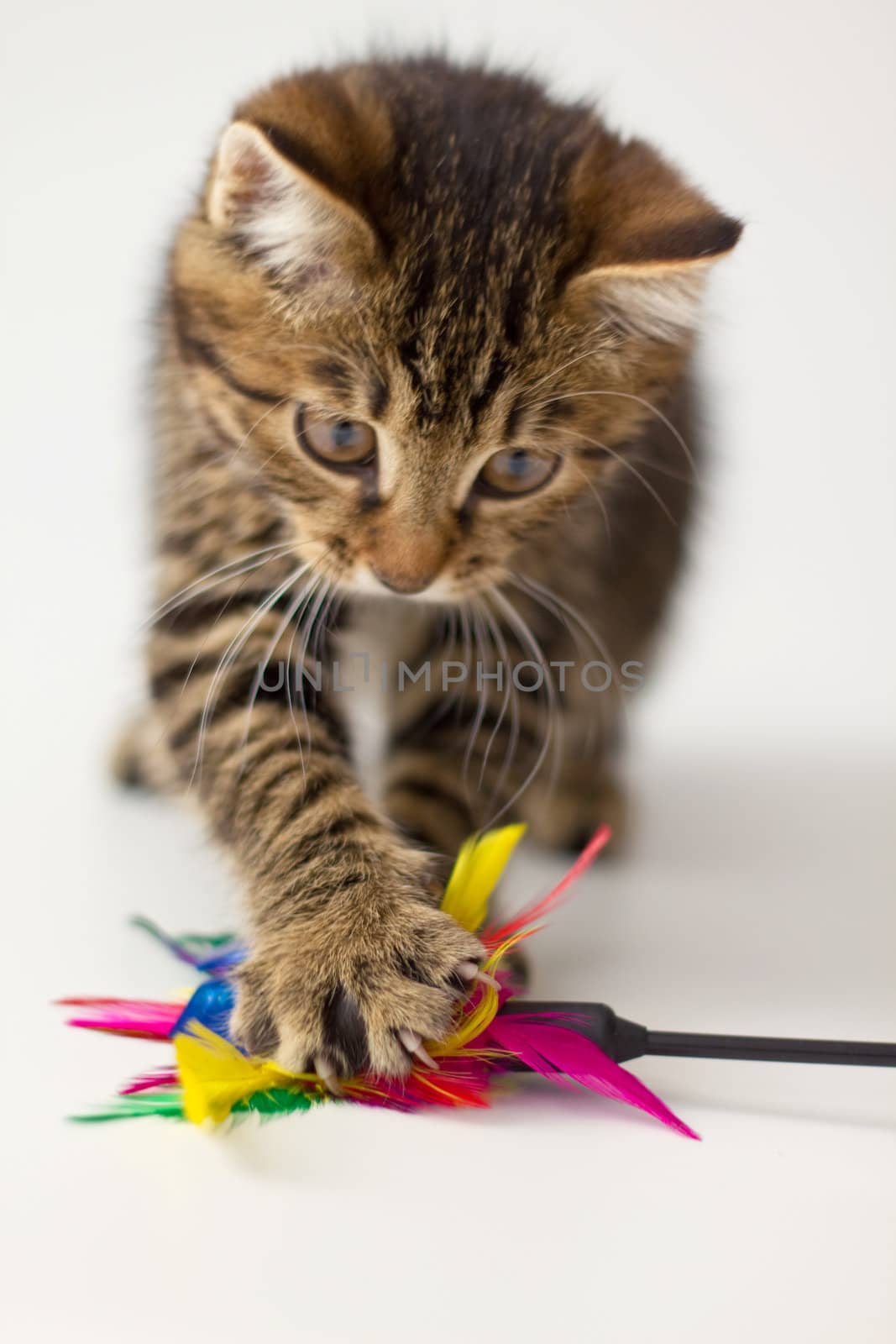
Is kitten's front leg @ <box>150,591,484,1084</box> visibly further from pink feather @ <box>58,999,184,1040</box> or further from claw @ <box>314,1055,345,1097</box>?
pink feather @ <box>58,999,184,1040</box>

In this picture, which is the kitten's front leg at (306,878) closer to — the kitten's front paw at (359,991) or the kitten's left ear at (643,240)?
the kitten's front paw at (359,991)

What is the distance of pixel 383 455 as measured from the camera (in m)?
1.13

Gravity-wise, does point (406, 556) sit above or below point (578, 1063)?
above

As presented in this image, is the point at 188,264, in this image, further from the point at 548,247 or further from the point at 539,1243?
the point at 539,1243

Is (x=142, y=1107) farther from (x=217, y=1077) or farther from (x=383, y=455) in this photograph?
(x=383, y=455)

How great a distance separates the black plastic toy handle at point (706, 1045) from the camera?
1053 millimetres

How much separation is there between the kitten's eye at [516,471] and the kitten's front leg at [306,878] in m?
0.28

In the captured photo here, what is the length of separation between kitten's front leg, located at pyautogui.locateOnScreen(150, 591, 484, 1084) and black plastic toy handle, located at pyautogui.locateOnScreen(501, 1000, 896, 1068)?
0.11m

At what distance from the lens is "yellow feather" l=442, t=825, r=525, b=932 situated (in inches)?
48.1

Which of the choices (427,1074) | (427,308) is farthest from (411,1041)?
(427,308)

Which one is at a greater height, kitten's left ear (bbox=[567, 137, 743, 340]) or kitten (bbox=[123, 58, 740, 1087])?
kitten's left ear (bbox=[567, 137, 743, 340])

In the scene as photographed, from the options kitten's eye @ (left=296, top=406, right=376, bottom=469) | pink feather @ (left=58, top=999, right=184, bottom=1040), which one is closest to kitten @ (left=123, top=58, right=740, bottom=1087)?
kitten's eye @ (left=296, top=406, right=376, bottom=469)

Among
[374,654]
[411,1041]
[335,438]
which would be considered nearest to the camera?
[411,1041]

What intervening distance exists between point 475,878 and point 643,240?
23.2 inches
